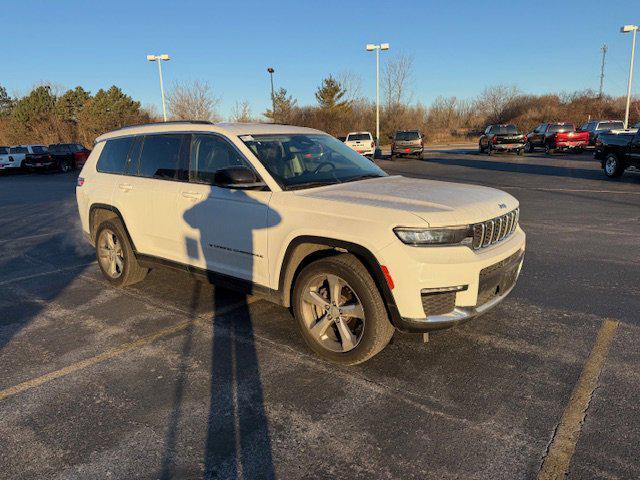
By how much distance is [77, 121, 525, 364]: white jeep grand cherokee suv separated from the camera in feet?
10.8

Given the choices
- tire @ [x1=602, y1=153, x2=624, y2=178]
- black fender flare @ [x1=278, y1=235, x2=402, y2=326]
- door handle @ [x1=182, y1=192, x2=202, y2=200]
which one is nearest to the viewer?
black fender flare @ [x1=278, y1=235, x2=402, y2=326]

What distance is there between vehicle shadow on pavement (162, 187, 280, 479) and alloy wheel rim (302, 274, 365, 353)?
21.1 inches

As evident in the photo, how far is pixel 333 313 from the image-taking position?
12.1ft

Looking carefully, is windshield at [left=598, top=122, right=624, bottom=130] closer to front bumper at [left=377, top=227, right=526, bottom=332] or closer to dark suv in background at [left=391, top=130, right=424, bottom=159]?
dark suv in background at [left=391, top=130, right=424, bottom=159]

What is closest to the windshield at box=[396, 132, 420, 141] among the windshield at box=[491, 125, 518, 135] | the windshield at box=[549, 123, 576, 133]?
the windshield at box=[491, 125, 518, 135]

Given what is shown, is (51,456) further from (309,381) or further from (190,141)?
(190,141)

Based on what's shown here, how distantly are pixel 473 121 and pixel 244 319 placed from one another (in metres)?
67.9

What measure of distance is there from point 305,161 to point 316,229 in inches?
44.1

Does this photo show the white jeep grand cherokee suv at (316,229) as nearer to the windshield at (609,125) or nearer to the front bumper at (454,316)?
the front bumper at (454,316)

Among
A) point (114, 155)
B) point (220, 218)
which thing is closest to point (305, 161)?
point (220, 218)

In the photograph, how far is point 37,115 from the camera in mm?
50781

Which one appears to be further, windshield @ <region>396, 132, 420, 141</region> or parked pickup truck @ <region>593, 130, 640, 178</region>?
windshield @ <region>396, 132, 420, 141</region>

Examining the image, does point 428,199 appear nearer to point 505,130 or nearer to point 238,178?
point 238,178

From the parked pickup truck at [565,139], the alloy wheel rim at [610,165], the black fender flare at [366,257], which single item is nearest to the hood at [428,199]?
the black fender flare at [366,257]
